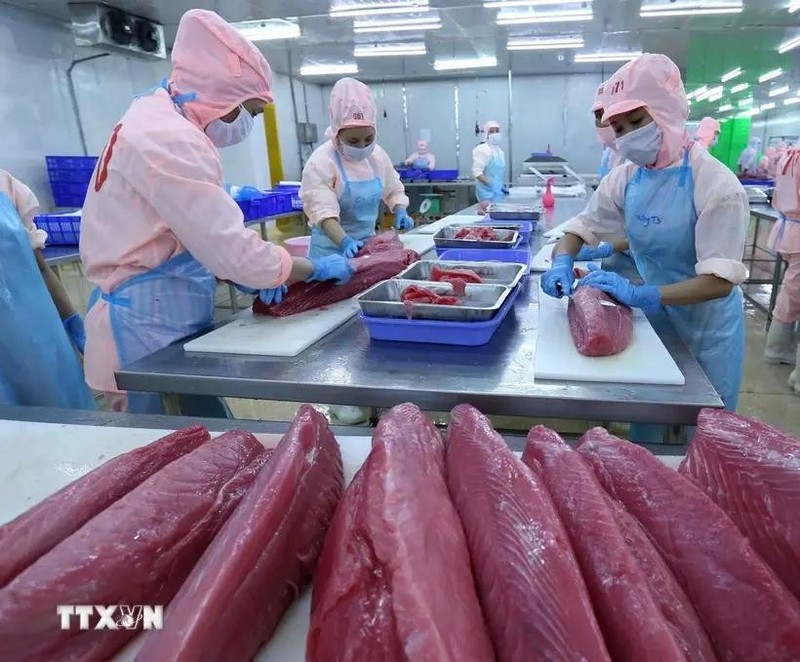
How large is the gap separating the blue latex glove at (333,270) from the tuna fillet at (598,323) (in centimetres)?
109

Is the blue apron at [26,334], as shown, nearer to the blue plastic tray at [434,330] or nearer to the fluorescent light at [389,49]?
the blue plastic tray at [434,330]

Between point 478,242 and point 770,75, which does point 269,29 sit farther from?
point 770,75

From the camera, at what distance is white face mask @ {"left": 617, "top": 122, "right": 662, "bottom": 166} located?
2.37m

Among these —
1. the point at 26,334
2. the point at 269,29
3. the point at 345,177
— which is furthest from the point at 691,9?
the point at 26,334

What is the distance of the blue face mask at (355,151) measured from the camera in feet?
14.1

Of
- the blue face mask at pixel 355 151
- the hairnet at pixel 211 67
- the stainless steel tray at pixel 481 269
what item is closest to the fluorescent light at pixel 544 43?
the blue face mask at pixel 355 151

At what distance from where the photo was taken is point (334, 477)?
124cm

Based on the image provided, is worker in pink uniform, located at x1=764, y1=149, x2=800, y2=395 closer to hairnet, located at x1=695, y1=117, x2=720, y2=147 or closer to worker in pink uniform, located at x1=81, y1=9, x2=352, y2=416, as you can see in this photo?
hairnet, located at x1=695, y1=117, x2=720, y2=147

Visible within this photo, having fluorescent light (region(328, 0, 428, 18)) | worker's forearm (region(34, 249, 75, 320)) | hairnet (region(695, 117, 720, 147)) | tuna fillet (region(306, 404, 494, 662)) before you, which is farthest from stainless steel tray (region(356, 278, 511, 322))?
hairnet (region(695, 117, 720, 147))

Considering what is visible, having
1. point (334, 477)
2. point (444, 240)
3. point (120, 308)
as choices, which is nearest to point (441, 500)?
point (334, 477)

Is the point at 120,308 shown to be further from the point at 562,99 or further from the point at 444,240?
the point at 562,99

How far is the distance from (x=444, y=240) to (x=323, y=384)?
2148mm

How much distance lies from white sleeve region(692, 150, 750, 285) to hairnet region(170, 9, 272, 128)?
2.00 m

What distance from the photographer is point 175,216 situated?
2117mm
